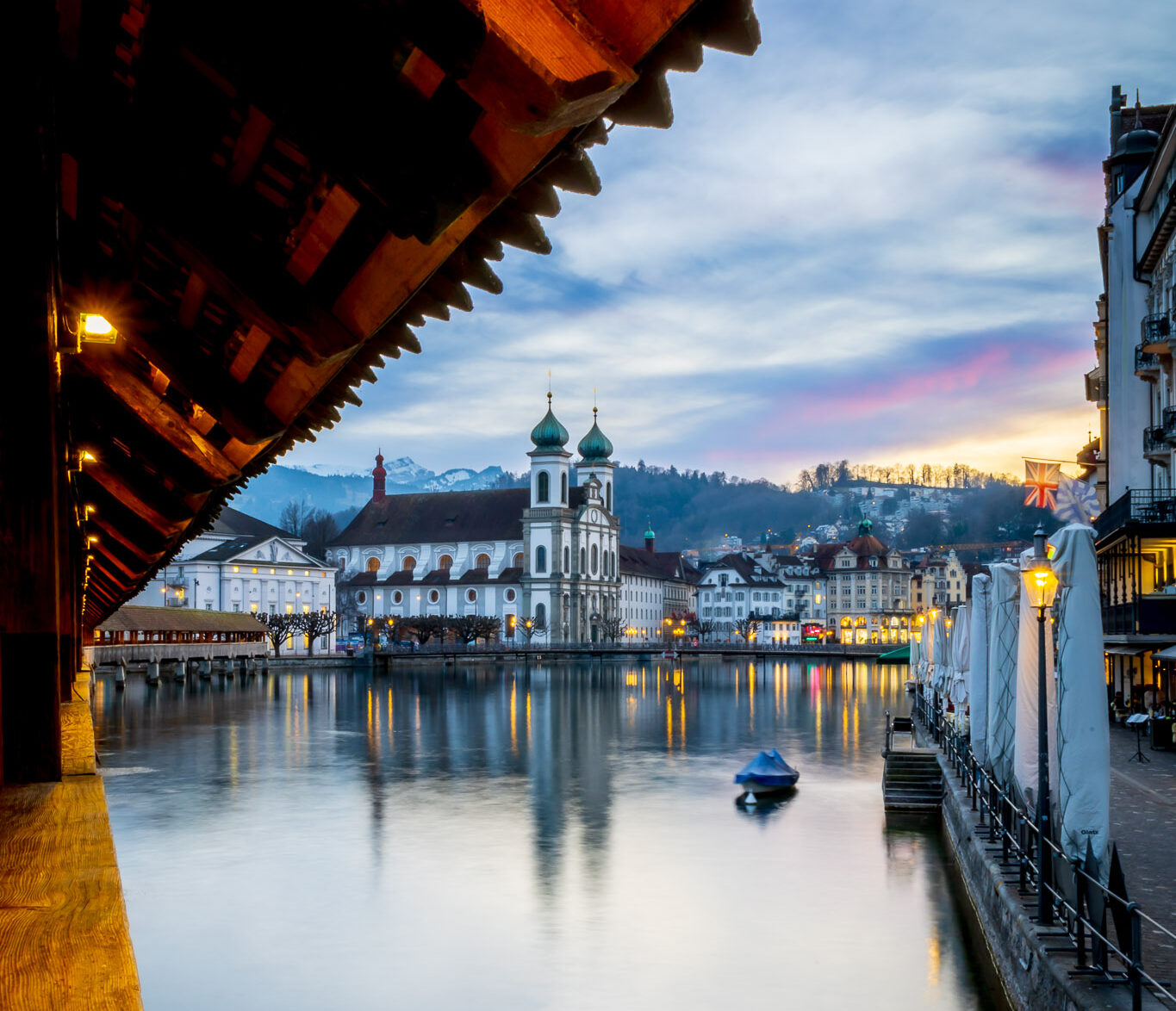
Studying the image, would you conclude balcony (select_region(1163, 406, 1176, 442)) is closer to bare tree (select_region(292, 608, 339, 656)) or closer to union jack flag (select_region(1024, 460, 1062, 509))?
union jack flag (select_region(1024, 460, 1062, 509))

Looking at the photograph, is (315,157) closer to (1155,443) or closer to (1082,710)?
(1082,710)

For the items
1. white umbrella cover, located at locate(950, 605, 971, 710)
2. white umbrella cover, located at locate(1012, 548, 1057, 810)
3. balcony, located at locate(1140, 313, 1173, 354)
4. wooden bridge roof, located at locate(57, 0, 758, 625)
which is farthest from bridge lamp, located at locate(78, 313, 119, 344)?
balcony, located at locate(1140, 313, 1173, 354)

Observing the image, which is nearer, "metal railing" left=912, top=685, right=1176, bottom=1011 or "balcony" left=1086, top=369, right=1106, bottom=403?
"metal railing" left=912, top=685, right=1176, bottom=1011

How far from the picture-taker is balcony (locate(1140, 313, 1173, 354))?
1497 inches

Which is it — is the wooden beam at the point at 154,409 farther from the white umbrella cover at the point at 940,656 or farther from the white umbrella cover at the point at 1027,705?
the white umbrella cover at the point at 940,656

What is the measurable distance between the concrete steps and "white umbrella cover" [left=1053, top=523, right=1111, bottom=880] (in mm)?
21045

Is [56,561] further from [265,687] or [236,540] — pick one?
[236,540]

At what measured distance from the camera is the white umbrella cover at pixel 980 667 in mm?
22141

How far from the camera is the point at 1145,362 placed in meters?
42.5

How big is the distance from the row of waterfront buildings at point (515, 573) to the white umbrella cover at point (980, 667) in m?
109

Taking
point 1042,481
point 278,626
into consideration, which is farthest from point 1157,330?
point 278,626

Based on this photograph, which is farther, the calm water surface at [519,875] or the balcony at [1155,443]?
the balcony at [1155,443]

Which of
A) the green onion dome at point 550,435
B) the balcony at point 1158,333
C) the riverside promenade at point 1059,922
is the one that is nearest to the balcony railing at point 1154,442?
the balcony at point 1158,333

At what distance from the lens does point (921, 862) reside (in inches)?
1111
